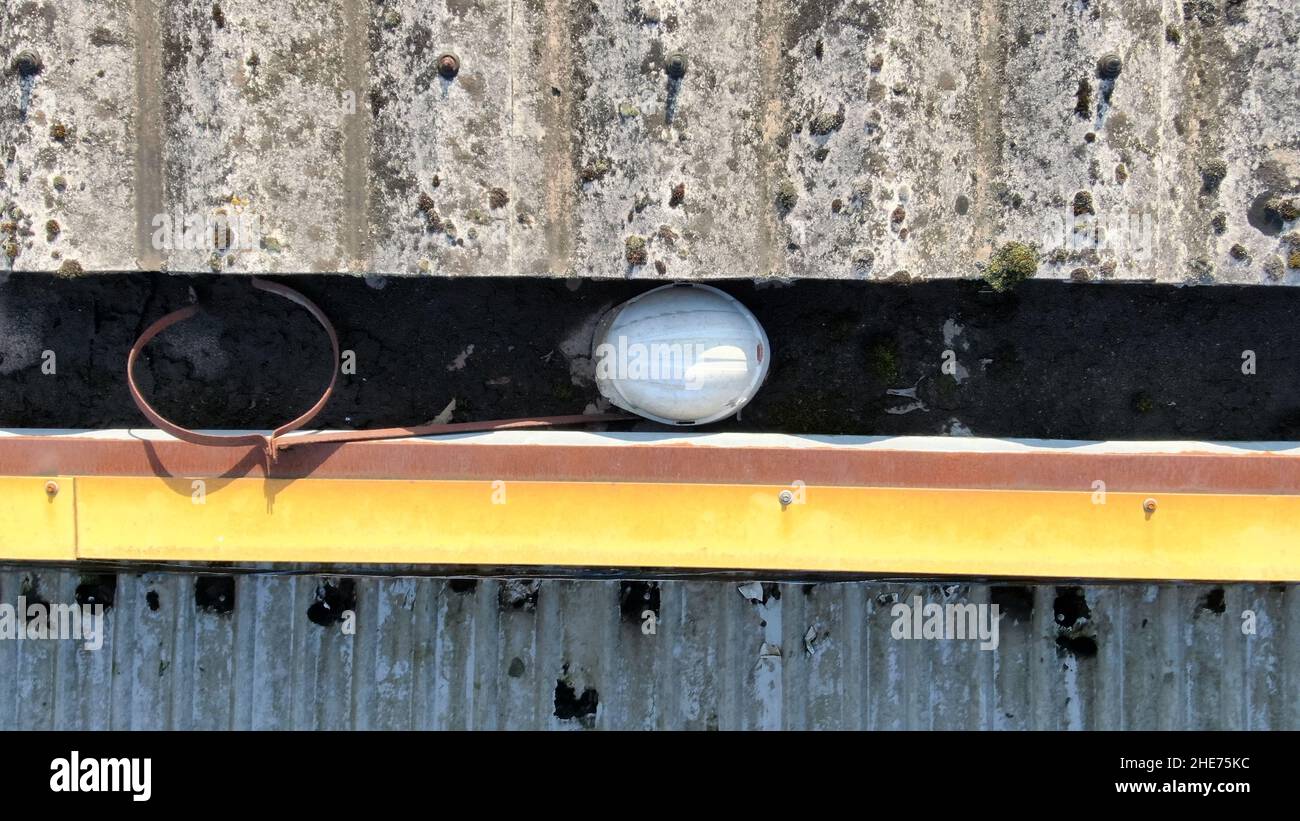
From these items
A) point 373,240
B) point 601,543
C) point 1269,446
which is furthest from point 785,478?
point 1269,446

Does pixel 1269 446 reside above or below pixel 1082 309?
below

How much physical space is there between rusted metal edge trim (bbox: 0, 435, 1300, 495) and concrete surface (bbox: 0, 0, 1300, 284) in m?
1.34

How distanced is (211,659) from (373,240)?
22.0 feet

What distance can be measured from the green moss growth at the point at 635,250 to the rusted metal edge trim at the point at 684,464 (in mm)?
1376

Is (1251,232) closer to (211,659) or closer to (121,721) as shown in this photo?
(211,659)

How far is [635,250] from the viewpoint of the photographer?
6043mm

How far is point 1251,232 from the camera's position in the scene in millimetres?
6055

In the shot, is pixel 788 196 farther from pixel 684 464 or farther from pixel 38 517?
pixel 38 517

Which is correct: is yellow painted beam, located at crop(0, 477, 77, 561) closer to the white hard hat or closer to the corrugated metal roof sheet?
the corrugated metal roof sheet


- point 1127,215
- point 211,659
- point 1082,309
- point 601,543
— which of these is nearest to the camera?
point 1127,215

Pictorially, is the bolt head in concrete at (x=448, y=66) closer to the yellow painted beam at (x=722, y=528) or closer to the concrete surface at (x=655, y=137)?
the concrete surface at (x=655, y=137)

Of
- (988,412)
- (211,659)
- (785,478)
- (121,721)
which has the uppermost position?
(988,412)

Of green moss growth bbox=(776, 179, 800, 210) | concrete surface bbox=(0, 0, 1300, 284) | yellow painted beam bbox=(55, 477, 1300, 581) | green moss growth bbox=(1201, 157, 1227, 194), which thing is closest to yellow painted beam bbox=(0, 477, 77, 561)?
yellow painted beam bbox=(55, 477, 1300, 581)

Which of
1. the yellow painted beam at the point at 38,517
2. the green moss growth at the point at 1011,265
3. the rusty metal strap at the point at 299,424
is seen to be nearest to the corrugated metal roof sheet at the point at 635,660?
the rusty metal strap at the point at 299,424
